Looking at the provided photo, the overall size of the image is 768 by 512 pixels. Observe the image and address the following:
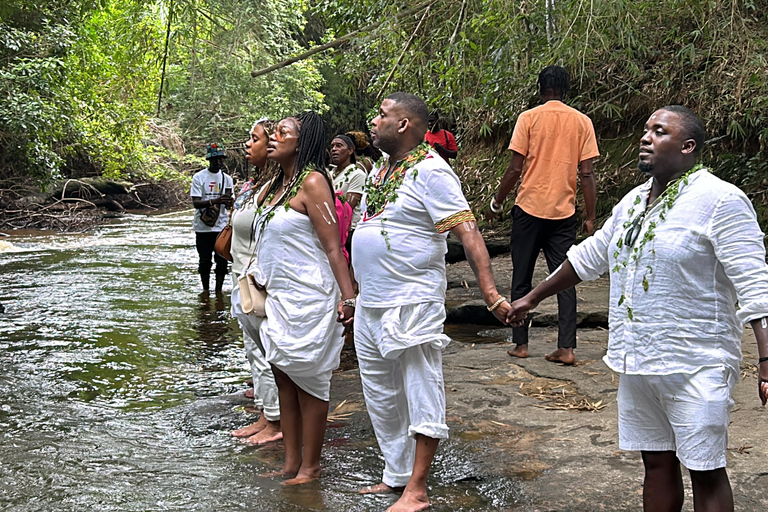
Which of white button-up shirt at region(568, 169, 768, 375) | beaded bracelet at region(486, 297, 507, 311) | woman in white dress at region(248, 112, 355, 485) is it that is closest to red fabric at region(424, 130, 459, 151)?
woman in white dress at region(248, 112, 355, 485)

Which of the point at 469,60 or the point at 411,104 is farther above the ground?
the point at 469,60

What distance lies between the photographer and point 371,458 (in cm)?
494

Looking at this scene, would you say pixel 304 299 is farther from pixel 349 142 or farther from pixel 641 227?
pixel 349 142

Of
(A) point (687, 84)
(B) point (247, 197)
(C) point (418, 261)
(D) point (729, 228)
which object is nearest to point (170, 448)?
(B) point (247, 197)

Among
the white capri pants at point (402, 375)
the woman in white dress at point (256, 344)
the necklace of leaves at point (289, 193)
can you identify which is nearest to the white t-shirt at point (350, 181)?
the woman in white dress at point (256, 344)

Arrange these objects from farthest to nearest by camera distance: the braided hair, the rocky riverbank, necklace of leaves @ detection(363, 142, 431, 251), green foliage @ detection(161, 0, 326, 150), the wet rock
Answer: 1. the rocky riverbank
2. the wet rock
3. green foliage @ detection(161, 0, 326, 150)
4. the braided hair
5. necklace of leaves @ detection(363, 142, 431, 251)

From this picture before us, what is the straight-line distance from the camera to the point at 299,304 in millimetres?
4512

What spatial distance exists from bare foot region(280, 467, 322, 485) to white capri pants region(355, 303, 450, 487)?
0.41 metres

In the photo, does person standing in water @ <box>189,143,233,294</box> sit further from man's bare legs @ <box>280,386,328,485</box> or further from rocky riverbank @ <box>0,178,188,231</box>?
rocky riverbank @ <box>0,178,188,231</box>

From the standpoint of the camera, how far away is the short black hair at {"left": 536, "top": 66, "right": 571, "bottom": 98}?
21.5 feet

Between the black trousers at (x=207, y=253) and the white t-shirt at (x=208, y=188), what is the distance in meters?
0.08

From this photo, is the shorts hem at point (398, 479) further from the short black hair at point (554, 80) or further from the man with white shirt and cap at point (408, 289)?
the short black hair at point (554, 80)

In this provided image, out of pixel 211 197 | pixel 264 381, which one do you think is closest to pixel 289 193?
pixel 264 381

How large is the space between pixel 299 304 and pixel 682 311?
79.6 inches
